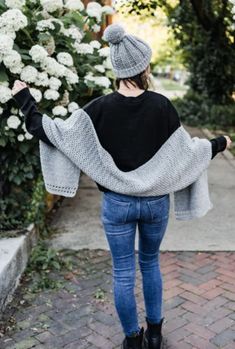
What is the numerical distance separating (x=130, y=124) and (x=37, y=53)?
5.53ft

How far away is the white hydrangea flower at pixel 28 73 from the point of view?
13.0ft

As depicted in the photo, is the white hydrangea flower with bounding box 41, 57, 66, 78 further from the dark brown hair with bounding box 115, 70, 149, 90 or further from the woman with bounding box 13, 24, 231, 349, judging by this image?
the dark brown hair with bounding box 115, 70, 149, 90

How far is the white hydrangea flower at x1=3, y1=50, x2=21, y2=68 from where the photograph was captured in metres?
3.79

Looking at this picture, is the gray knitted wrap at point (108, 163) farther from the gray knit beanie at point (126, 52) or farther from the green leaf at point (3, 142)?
the green leaf at point (3, 142)

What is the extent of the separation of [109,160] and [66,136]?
247 millimetres

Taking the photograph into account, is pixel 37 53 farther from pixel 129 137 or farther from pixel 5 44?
pixel 129 137

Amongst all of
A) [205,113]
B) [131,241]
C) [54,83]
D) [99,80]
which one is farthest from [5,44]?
[205,113]

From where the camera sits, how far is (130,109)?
100 inches

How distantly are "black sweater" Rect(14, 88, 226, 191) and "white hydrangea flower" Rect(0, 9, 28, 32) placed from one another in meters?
1.41

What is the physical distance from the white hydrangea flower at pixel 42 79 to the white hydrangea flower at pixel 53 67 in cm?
5

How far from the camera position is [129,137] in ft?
8.43

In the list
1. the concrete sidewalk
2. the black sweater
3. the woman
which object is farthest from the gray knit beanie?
the concrete sidewalk

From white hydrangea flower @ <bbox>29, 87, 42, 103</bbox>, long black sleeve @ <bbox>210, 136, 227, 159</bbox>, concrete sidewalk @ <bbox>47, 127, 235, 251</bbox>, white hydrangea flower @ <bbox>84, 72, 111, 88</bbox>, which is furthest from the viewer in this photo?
concrete sidewalk @ <bbox>47, 127, 235, 251</bbox>

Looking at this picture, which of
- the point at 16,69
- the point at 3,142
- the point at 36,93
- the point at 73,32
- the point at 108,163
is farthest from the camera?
the point at 73,32
